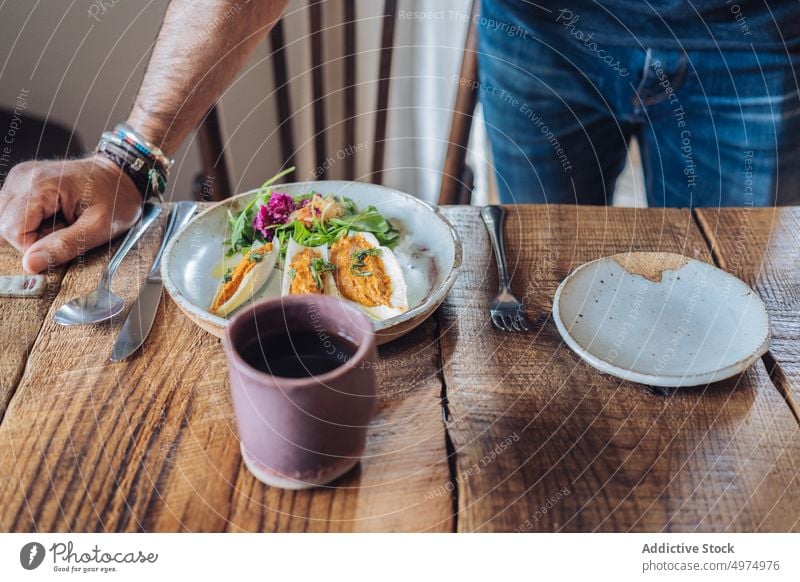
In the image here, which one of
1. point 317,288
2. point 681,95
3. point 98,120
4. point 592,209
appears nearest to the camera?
point 317,288

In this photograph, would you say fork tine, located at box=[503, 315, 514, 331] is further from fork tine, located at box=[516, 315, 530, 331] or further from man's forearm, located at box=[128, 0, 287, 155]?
man's forearm, located at box=[128, 0, 287, 155]

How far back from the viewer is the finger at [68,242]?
1.50 feet

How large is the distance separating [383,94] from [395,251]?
2.27 ft

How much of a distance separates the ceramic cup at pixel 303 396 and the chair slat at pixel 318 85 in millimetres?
740

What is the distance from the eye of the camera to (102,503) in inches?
12.3

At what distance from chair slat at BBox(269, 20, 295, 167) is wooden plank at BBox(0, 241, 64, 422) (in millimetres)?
543

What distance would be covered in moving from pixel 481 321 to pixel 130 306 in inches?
8.5

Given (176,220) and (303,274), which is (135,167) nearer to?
(176,220)

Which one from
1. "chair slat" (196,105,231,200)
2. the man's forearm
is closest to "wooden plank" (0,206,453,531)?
the man's forearm

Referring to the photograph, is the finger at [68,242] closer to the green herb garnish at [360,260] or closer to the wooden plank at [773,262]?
the green herb garnish at [360,260]

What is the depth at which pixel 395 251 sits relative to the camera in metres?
0.47

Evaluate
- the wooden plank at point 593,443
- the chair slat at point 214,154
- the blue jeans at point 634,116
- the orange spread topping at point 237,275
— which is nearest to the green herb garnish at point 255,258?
the orange spread topping at point 237,275
